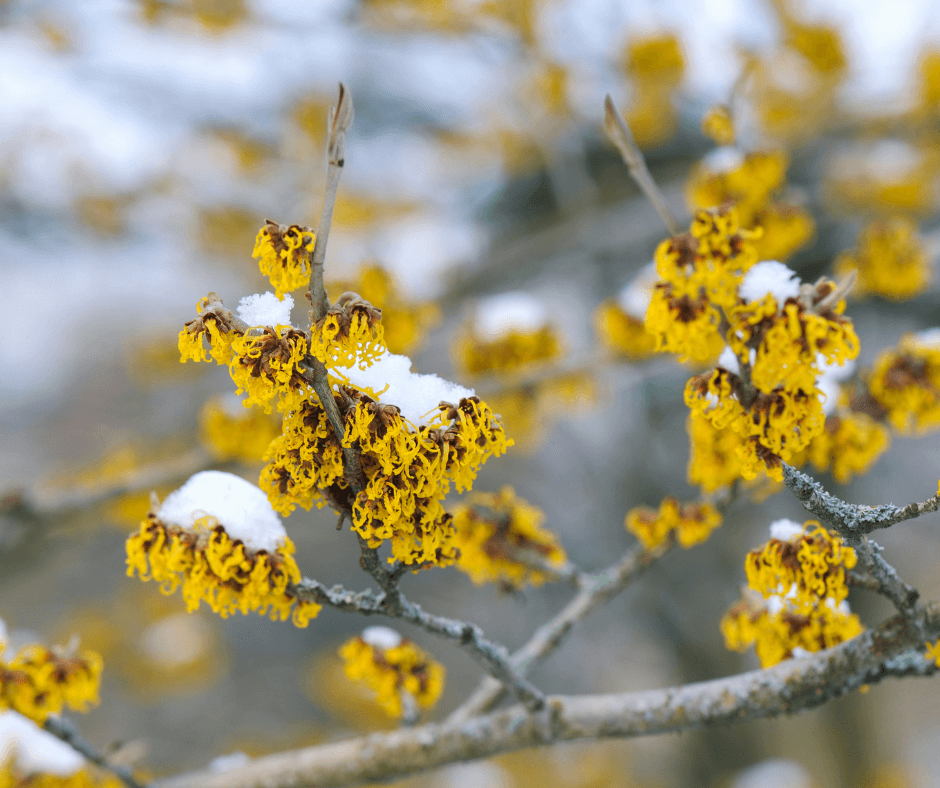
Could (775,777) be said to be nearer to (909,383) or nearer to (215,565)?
(909,383)

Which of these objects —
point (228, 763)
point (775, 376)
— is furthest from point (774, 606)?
point (228, 763)

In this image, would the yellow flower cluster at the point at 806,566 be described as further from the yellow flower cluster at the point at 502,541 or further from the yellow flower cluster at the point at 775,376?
the yellow flower cluster at the point at 502,541

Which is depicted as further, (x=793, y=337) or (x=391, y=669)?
(x=391, y=669)

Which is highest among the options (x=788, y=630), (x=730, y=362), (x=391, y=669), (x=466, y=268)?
(x=466, y=268)

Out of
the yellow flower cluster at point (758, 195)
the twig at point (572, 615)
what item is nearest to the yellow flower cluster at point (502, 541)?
the twig at point (572, 615)

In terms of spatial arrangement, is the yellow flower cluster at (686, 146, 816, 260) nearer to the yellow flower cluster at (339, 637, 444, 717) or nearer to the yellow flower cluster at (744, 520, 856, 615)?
the yellow flower cluster at (744, 520, 856, 615)
